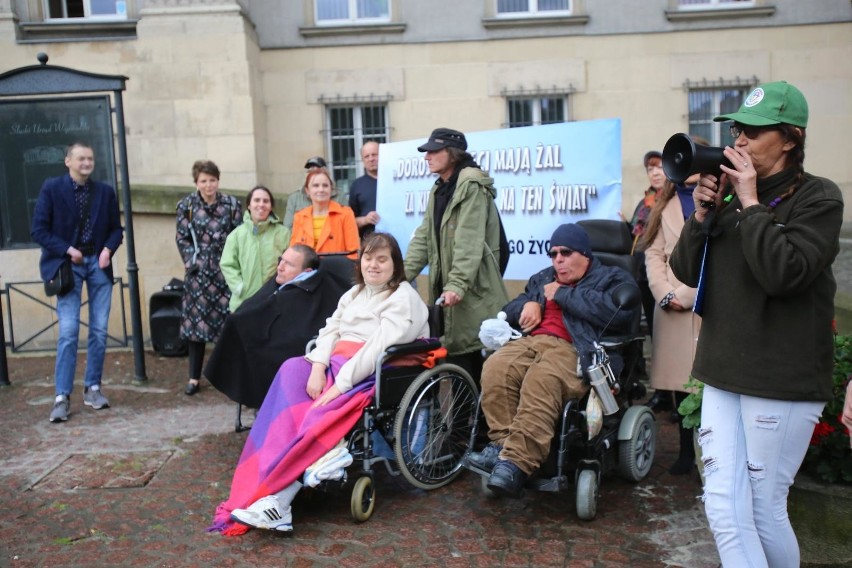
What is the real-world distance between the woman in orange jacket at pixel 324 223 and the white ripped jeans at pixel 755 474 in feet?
13.8

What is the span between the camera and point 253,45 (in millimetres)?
11812

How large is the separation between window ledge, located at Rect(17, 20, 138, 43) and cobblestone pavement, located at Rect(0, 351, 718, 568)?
7.46 metres

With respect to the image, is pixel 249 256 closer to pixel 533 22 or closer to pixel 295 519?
pixel 295 519

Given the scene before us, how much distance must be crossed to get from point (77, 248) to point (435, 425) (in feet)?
11.7

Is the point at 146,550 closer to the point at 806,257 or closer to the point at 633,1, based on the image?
the point at 806,257

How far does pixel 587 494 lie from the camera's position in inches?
166

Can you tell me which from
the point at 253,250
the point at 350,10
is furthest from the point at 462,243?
the point at 350,10

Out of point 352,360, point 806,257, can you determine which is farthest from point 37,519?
point 806,257

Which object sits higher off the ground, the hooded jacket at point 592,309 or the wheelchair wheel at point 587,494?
the hooded jacket at point 592,309

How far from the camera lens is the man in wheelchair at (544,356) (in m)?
4.16

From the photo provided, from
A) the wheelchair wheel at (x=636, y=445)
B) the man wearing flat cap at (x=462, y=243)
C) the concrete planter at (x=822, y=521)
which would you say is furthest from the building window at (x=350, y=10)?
the concrete planter at (x=822, y=521)

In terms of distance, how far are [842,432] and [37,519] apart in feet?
13.3

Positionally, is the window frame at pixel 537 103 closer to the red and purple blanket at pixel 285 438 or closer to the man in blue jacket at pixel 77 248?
the man in blue jacket at pixel 77 248

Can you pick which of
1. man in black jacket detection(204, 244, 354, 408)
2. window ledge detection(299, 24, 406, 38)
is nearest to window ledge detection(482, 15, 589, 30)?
window ledge detection(299, 24, 406, 38)
